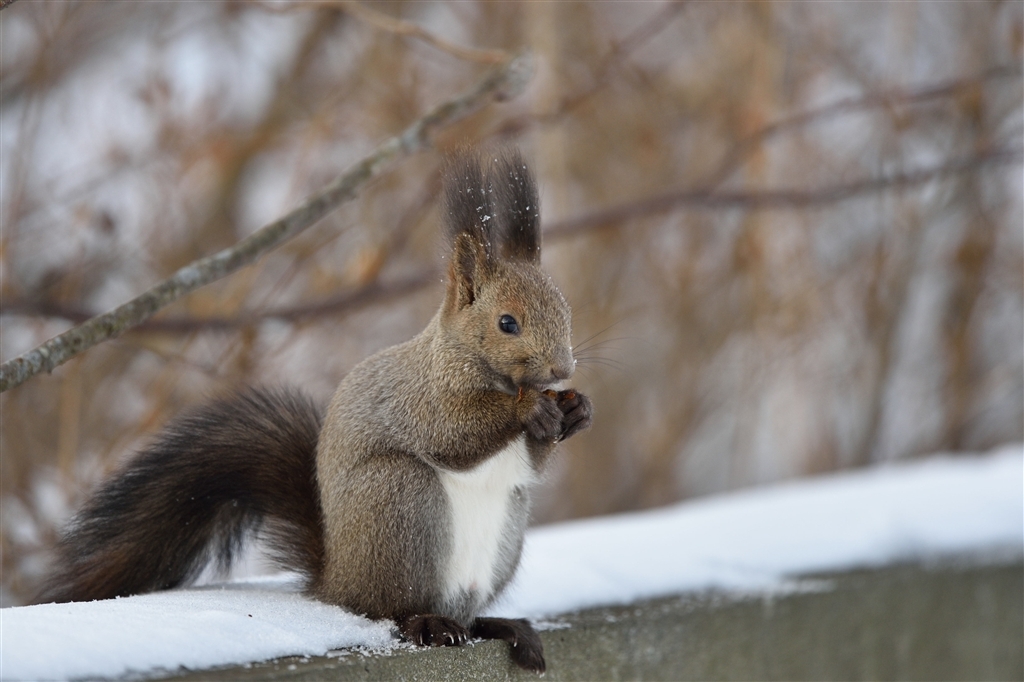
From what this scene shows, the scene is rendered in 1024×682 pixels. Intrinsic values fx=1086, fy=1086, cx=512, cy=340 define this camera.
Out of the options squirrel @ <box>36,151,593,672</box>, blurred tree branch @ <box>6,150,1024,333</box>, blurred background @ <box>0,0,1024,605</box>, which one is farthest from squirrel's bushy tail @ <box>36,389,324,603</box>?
blurred background @ <box>0,0,1024,605</box>

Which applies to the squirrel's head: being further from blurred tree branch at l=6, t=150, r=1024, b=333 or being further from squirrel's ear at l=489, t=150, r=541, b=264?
blurred tree branch at l=6, t=150, r=1024, b=333

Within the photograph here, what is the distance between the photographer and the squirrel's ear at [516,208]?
5.07 feet

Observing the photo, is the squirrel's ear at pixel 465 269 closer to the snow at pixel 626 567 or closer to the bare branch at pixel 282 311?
the snow at pixel 626 567

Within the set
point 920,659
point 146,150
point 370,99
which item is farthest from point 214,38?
point 920,659

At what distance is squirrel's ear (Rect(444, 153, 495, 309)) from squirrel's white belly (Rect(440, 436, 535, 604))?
23cm

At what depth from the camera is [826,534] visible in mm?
2400

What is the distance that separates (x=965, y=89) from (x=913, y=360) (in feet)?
4.14

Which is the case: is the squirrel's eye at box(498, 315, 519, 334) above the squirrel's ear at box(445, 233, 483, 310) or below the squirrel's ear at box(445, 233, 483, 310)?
below

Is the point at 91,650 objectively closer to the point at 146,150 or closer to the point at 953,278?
the point at 146,150

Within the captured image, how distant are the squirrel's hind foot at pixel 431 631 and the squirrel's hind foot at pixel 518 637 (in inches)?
3.7

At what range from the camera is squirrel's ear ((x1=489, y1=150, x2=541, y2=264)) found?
1546mm

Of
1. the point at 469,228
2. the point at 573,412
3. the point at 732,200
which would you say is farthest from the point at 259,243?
the point at 732,200

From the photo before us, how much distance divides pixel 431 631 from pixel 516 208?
60 centimetres

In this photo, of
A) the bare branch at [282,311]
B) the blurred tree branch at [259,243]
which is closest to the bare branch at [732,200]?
the bare branch at [282,311]
